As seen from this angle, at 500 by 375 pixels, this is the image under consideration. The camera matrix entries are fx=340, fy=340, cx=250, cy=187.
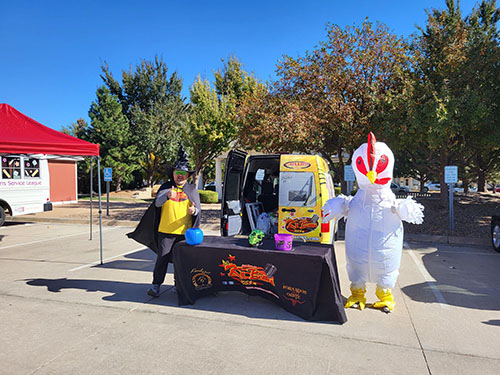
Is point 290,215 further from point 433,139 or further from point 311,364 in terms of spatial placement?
point 433,139

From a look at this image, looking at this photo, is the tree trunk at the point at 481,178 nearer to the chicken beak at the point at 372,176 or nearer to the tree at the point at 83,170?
the chicken beak at the point at 372,176

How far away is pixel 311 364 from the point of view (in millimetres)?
3035

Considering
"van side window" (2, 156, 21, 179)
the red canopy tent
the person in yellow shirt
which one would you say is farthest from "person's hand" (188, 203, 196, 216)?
"van side window" (2, 156, 21, 179)

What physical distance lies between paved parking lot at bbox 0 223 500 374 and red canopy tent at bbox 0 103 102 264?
2540 millimetres

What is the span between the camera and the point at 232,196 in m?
6.53

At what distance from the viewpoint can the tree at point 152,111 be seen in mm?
26266

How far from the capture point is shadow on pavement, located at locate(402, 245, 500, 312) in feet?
15.5

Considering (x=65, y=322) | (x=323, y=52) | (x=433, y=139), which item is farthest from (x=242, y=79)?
(x=65, y=322)

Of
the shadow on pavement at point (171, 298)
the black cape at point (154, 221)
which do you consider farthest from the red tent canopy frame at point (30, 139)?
the black cape at point (154, 221)

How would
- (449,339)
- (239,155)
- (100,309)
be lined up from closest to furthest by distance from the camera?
(449,339), (100,309), (239,155)

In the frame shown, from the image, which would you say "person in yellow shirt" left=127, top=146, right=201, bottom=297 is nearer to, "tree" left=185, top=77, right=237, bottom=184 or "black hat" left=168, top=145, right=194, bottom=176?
"black hat" left=168, top=145, right=194, bottom=176

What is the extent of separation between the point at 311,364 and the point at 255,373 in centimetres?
52

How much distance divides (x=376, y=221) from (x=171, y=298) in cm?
291

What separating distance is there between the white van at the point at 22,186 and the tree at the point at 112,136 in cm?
1311
